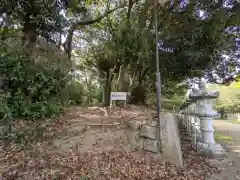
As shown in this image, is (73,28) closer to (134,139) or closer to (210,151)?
(134,139)

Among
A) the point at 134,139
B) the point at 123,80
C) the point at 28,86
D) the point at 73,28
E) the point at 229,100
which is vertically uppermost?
the point at 73,28

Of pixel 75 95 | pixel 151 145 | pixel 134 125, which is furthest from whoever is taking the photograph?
pixel 75 95

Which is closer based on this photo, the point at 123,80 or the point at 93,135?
the point at 93,135

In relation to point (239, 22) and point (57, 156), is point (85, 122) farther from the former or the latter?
point (239, 22)

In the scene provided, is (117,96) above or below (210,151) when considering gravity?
above

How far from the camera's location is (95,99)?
14133 mm

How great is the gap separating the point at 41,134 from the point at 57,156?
0.87 meters

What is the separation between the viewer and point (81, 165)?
4.32 meters

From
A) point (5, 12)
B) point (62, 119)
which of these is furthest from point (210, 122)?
point (5, 12)

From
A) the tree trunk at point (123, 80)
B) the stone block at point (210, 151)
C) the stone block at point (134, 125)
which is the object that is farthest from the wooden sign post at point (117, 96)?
the stone block at point (210, 151)

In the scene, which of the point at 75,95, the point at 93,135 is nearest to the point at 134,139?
the point at 93,135

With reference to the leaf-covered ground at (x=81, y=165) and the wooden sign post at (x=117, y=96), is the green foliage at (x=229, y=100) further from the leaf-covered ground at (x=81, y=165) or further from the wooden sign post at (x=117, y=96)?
the leaf-covered ground at (x=81, y=165)

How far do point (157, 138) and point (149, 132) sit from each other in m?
→ 0.21

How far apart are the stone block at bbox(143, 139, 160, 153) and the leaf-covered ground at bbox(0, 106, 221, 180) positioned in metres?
0.17
